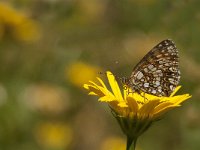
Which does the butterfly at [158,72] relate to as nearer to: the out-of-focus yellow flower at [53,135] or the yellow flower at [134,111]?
the yellow flower at [134,111]

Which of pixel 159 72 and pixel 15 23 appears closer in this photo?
pixel 159 72

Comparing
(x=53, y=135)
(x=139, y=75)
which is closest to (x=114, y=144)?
(x=53, y=135)

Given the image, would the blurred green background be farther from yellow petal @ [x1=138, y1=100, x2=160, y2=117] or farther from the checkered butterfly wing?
yellow petal @ [x1=138, y1=100, x2=160, y2=117]

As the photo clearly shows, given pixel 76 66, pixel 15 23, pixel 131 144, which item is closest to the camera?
pixel 131 144

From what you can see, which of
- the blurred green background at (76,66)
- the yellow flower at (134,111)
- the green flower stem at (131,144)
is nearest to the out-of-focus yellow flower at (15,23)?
the blurred green background at (76,66)

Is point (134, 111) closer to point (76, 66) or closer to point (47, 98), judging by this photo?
point (47, 98)

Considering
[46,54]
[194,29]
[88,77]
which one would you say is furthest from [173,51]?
[88,77]

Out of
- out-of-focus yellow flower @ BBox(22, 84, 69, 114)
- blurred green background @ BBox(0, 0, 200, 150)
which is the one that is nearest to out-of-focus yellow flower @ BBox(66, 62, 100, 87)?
blurred green background @ BBox(0, 0, 200, 150)
